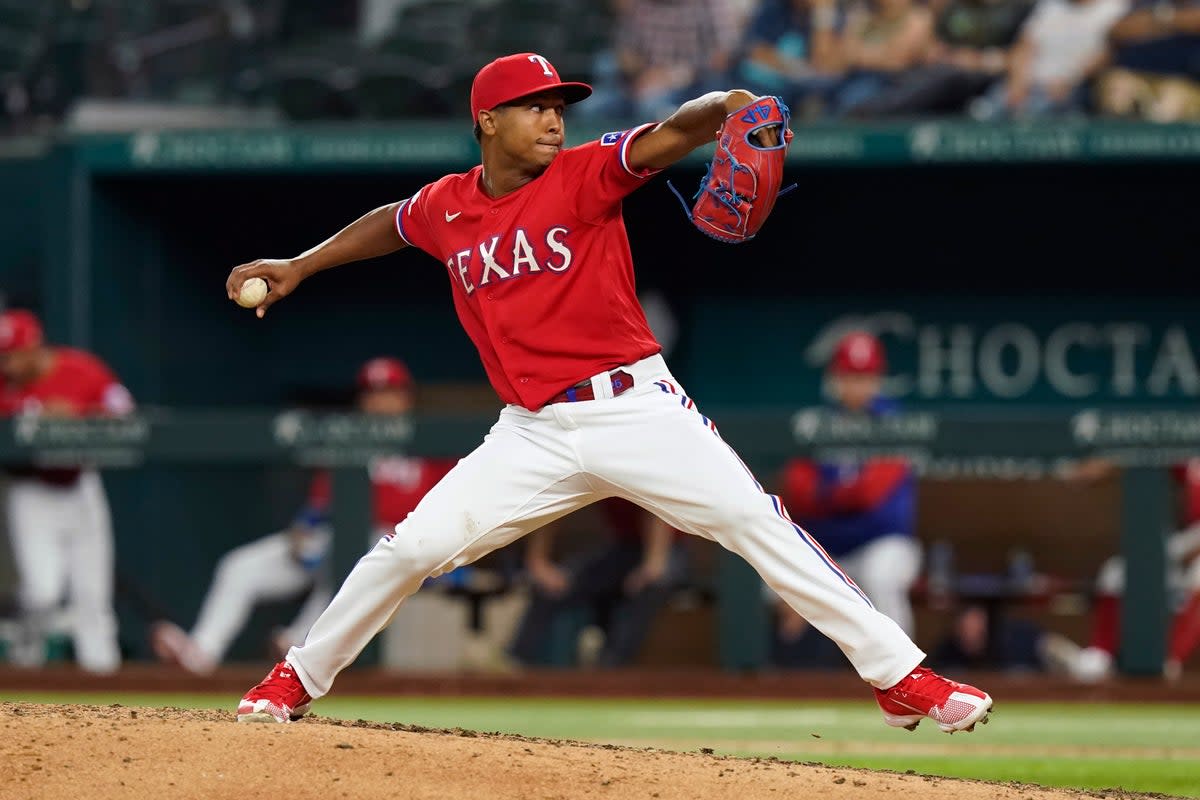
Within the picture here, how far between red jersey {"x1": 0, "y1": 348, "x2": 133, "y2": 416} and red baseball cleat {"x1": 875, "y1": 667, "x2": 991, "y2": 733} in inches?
203

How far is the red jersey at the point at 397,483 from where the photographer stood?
8.30 metres

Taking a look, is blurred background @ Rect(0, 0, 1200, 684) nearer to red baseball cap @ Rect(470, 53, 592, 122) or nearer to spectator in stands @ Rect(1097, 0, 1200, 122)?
spectator in stands @ Rect(1097, 0, 1200, 122)

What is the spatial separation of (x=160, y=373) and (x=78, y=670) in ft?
9.57

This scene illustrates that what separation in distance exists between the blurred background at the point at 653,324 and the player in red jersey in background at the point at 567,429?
12.2 feet

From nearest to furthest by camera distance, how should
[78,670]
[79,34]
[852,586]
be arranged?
[852,586], [78,670], [79,34]

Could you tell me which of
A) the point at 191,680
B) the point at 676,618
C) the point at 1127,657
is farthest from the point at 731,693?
the point at 191,680

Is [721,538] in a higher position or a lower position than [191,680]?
higher

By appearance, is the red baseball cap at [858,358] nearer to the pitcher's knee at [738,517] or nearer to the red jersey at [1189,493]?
the red jersey at [1189,493]

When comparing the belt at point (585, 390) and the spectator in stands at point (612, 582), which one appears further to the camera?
the spectator in stands at point (612, 582)

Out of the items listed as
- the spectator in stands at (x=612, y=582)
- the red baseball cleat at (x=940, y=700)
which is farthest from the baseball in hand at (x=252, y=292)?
the spectator in stands at (x=612, y=582)

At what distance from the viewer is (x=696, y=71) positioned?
10.5 meters

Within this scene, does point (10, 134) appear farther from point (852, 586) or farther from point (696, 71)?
point (852, 586)

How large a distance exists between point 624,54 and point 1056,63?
2328 millimetres

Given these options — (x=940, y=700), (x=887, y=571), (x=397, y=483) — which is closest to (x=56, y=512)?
(x=397, y=483)
